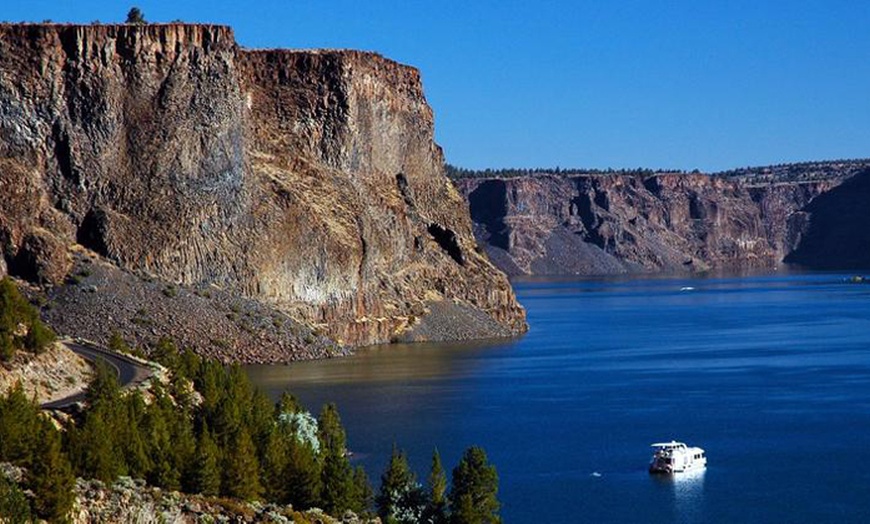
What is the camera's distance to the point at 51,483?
37969 millimetres

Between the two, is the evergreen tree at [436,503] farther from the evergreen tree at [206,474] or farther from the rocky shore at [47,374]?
the rocky shore at [47,374]

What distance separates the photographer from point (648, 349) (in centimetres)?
12719

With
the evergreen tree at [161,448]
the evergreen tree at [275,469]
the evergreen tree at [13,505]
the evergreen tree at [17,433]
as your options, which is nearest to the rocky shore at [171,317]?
the evergreen tree at [275,469]

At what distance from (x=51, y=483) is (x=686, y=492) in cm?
3134

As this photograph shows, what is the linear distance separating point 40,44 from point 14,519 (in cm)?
7938

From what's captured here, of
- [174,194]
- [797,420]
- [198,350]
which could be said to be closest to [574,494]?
[797,420]

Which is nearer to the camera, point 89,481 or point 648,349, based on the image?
point 89,481

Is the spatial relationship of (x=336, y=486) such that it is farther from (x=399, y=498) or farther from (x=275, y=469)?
(x=399, y=498)

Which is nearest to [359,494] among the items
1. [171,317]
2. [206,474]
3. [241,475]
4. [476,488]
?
[476,488]

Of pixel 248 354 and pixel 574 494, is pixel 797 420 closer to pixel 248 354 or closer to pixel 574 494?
pixel 574 494

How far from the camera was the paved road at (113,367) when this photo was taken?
166ft

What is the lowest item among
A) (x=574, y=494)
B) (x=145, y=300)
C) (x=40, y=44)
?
(x=574, y=494)

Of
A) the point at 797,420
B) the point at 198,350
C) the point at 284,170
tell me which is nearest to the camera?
the point at 797,420

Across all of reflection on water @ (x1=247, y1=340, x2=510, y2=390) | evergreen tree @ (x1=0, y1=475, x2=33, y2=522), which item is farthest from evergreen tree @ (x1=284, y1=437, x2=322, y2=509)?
reflection on water @ (x1=247, y1=340, x2=510, y2=390)
